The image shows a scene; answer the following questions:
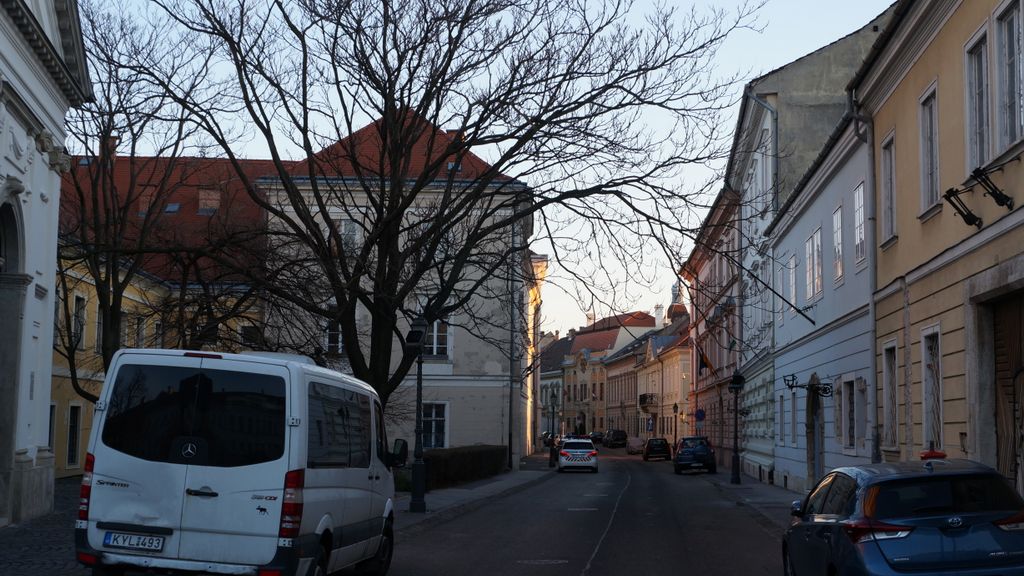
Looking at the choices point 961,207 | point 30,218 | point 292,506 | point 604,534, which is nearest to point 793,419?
point 604,534

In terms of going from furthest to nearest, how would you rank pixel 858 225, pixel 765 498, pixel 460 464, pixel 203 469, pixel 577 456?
pixel 577 456 → pixel 460 464 → pixel 765 498 → pixel 858 225 → pixel 203 469

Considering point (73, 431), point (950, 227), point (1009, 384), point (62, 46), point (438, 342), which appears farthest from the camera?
point (438, 342)

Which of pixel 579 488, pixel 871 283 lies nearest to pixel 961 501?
pixel 871 283

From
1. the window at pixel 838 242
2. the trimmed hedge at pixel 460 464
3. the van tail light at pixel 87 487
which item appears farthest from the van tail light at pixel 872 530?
the trimmed hedge at pixel 460 464

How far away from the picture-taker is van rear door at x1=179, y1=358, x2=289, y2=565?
373 inches

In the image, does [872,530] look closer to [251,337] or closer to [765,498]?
[251,337]

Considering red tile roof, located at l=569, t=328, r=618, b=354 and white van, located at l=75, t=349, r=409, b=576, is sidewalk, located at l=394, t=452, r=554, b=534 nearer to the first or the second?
white van, located at l=75, t=349, r=409, b=576

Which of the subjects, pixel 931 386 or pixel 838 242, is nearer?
pixel 931 386

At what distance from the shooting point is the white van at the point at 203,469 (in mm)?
9484

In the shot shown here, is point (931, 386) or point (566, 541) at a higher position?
point (931, 386)

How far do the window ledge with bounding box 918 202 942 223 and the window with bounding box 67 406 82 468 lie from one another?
28343 mm

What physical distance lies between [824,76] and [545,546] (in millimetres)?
22188

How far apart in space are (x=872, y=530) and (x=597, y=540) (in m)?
9.84

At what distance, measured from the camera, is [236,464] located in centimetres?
966
